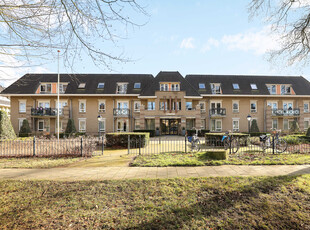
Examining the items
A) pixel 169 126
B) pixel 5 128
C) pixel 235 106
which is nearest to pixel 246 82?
pixel 235 106

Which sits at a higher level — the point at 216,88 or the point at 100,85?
the point at 100,85

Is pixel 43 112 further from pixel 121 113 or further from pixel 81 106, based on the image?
pixel 121 113

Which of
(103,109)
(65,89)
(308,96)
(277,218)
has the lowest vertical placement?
(277,218)

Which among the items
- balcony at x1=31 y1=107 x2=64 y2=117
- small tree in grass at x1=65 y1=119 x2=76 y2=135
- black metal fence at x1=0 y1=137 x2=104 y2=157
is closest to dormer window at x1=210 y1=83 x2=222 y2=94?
black metal fence at x1=0 y1=137 x2=104 y2=157

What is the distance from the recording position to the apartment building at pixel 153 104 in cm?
2544

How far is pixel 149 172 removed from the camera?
6.02m

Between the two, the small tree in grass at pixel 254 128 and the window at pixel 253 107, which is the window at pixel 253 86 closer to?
the window at pixel 253 107

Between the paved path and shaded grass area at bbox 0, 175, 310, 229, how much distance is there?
1.96 ft

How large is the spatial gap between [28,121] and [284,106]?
41513mm

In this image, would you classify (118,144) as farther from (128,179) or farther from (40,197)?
(40,197)

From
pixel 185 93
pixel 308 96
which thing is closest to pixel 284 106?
pixel 308 96

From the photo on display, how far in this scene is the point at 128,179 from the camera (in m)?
5.17

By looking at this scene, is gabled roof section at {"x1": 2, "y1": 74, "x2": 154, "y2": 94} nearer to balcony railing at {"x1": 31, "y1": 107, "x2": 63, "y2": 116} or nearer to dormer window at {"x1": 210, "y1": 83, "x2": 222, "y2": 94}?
balcony railing at {"x1": 31, "y1": 107, "x2": 63, "y2": 116}

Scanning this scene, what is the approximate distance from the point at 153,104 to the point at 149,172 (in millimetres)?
20254
